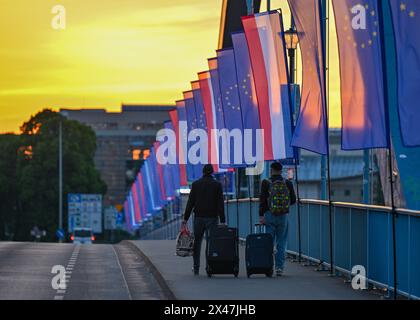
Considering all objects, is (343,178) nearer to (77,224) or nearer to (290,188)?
(77,224)

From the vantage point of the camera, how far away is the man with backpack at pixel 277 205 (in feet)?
70.2

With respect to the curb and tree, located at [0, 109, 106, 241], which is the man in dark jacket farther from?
tree, located at [0, 109, 106, 241]

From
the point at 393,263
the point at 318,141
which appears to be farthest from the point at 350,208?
the point at 393,263

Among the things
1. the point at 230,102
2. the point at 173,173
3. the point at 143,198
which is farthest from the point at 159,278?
the point at 143,198

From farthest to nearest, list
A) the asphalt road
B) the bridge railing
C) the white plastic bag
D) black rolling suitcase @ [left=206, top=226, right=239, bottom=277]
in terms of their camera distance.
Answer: the white plastic bag < black rolling suitcase @ [left=206, top=226, right=239, bottom=277] < the asphalt road < the bridge railing

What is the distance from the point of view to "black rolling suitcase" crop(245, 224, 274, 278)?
21422 millimetres

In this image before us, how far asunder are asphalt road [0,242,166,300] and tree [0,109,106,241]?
87.6m

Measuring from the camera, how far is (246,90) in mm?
32906

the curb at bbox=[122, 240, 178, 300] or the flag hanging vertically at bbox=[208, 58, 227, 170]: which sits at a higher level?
the flag hanging vertically at bbox=[208, 58, 227, 170]

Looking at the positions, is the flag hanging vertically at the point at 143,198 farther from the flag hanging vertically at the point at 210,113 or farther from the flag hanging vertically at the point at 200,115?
the flag hanging vertically at the point at 210,113

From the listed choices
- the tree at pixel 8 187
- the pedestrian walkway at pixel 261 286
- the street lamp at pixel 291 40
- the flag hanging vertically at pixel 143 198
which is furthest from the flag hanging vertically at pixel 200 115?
the tree at pixel 8 187

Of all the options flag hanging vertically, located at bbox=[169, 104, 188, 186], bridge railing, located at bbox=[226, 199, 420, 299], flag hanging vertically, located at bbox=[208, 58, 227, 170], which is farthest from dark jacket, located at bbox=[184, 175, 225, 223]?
flag hanging vertically, located at bbox=[169, 104, 188, 186]

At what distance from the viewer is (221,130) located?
39.9 m

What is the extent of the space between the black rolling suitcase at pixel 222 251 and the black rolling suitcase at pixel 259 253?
206mm
